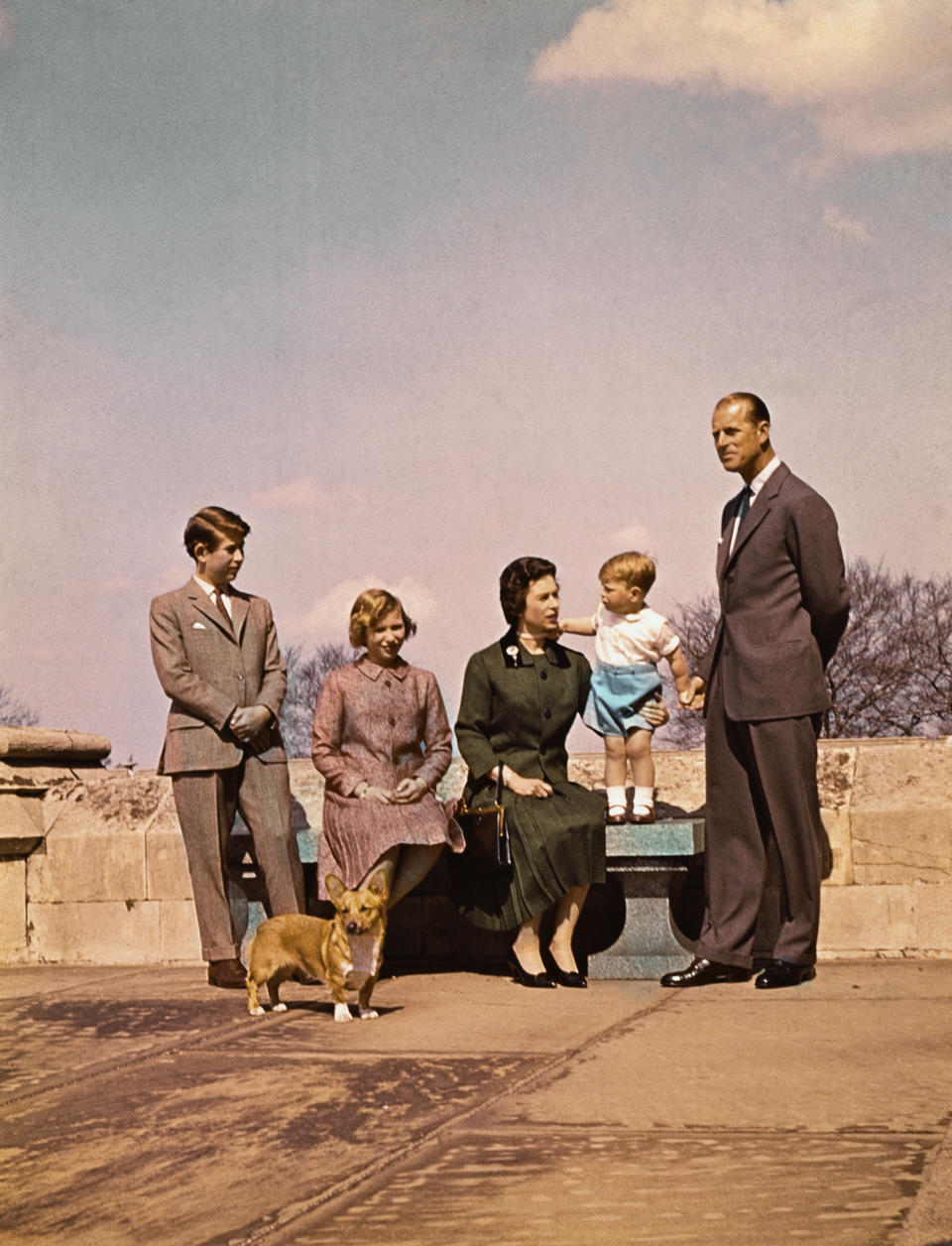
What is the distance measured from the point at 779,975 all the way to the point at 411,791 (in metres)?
1.70

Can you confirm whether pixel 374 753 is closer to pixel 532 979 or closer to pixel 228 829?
pixel 228 829

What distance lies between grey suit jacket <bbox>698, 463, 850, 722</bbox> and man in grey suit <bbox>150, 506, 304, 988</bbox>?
2.09m

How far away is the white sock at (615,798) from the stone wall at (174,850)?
76 cm

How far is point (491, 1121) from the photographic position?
4.09 m

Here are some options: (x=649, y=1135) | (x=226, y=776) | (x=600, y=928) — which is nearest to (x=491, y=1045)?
(x=649, y=1135)

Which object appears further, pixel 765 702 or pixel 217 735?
pixel 217 735

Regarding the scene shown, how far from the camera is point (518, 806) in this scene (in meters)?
7.12

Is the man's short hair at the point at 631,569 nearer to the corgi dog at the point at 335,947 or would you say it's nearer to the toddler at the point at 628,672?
the toddler at the point at 628,672

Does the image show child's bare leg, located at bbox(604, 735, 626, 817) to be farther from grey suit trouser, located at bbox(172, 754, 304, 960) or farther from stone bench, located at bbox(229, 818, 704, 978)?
grey suit trouser, located at bbox(172, 754, 304, 960)

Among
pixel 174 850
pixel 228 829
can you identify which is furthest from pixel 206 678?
pixel 174 850

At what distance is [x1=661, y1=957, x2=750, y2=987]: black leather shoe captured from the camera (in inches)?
268

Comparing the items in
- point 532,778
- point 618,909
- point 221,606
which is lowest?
point 618,909

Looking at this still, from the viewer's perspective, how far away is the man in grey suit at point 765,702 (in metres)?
6.70

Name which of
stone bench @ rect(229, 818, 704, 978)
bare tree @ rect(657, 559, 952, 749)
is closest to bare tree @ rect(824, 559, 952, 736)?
bare tree @ rect(657, 559, 952, 749)
